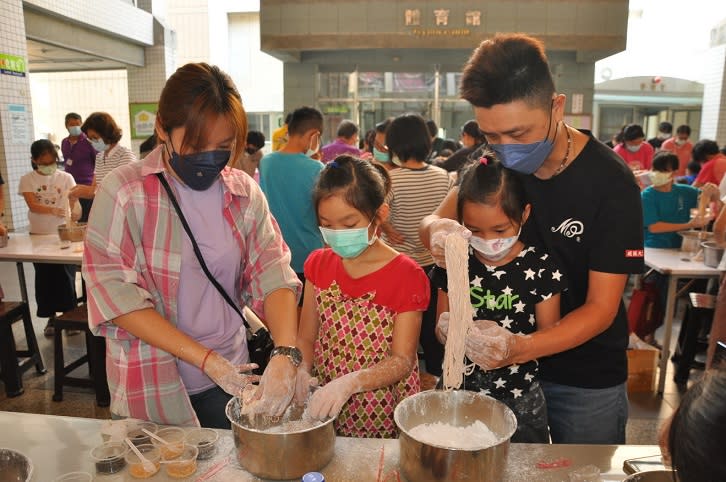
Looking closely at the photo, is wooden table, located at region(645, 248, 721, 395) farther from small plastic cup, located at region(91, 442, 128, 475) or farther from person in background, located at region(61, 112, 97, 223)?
person in background, located at region(61, 112, 97, 223)

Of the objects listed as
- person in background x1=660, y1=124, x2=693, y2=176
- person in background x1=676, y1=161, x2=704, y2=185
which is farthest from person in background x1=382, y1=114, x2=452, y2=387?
person in background x1=660, y1=124, x2=693, y2=176

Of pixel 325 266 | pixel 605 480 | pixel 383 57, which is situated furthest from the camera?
pixel 383 57

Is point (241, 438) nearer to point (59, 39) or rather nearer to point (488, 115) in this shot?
point (488, 115)

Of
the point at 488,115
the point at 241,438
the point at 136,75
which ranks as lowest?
the point at 241,438

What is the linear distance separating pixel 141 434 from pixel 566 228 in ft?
4.37

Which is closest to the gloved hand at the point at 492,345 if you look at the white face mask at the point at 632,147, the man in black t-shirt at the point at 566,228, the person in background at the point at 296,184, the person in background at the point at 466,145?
the man in black t-shirt at the point at 566,228

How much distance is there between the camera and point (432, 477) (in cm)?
112

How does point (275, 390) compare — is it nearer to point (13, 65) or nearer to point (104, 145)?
point (104, 145)

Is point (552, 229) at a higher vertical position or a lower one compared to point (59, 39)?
lower

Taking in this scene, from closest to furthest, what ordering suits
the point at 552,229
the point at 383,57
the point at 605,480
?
the point at 605,480 → the point at 552,229 → the point at 383,57

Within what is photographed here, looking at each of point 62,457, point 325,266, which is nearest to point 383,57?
point 325,266

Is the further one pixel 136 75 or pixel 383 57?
pixel 136 75

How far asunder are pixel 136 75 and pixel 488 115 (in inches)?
495

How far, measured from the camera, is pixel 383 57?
1048 centimetres
